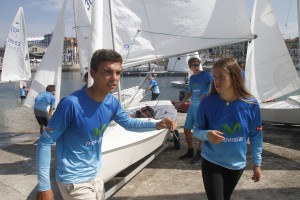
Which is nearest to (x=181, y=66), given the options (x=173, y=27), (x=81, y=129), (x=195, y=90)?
(x=173, y=27)

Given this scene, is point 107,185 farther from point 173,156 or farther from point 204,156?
point 204,156

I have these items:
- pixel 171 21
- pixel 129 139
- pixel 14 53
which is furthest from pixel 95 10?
pixel 14 53

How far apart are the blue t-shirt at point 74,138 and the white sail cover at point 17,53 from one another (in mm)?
24006

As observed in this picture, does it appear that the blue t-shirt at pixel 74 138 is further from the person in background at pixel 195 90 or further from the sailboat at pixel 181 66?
the sailboat at pixel 181 66

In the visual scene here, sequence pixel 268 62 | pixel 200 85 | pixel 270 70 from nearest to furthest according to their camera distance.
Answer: pixel 200 85, pixel 270 70, pixel 268 62

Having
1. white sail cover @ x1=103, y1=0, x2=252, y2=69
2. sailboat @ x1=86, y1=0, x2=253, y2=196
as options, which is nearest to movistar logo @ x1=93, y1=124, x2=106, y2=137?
sailboat @ x1=86, y1=0, x2=253, y2=196

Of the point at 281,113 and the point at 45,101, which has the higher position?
the point at 45,101

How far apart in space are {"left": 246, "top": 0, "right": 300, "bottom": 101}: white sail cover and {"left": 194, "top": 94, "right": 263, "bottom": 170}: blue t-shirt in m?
5.64

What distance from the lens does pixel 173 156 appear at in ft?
18.7

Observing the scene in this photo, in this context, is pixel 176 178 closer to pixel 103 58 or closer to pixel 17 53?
pixel 103 58

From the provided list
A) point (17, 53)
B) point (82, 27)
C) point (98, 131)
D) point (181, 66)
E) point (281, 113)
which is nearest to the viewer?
point (98, 131)

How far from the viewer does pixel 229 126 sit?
2.44 m

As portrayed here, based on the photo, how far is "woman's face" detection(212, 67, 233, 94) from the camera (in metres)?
2.44

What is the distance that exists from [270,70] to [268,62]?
275mm
